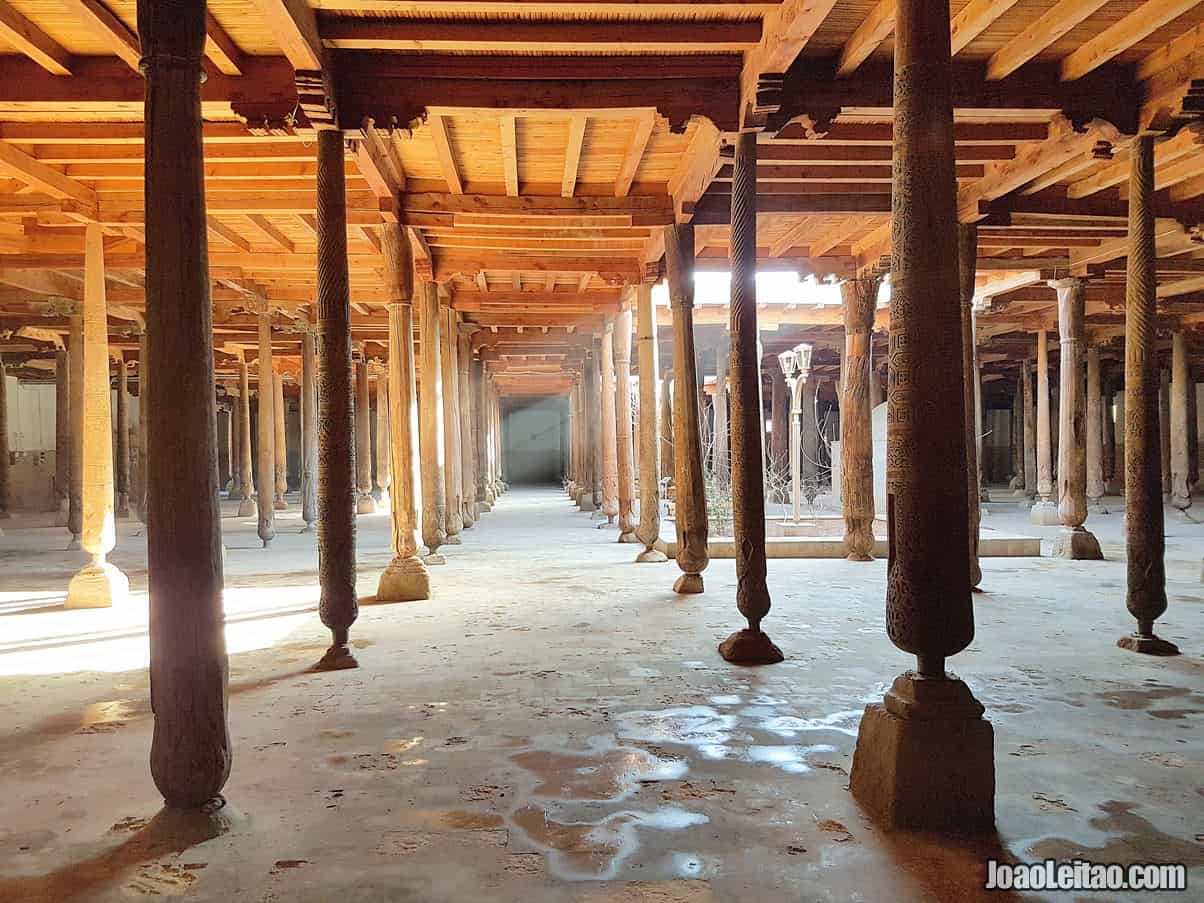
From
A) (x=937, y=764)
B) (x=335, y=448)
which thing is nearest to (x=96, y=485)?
(x=335, y=448)

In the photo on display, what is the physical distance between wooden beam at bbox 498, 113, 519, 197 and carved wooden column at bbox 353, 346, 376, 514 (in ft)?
46.8

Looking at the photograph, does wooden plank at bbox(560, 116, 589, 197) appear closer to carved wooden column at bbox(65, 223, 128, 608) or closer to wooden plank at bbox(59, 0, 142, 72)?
wooden plank at bbox(59, 0, 142, 72)

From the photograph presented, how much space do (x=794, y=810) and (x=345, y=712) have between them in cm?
279

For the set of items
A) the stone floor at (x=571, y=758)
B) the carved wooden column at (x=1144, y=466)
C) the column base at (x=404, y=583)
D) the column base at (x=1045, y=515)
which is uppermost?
the carved wooden column at (x=1144, y=466)

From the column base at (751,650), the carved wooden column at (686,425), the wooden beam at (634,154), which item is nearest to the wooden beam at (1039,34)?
the wooden beam at (634,154)

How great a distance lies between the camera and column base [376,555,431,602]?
920cm

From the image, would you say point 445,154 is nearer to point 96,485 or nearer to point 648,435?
point 96,485

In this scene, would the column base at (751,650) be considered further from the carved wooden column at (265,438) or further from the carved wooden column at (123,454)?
the carved wooden column at (123,454)

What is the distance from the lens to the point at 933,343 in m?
3.66

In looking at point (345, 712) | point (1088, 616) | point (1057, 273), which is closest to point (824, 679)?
point (345, 712)

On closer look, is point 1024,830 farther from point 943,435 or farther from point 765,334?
point 765,334

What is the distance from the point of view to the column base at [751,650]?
6281 mm

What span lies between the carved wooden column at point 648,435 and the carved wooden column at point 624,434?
2576 millimetres

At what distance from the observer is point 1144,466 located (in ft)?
21.4
